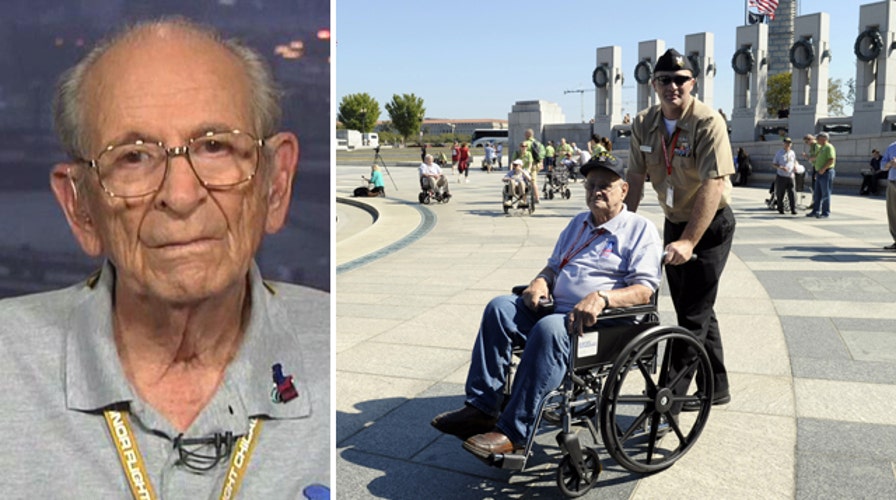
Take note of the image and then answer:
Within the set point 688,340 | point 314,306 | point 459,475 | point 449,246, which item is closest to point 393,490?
point 459,475

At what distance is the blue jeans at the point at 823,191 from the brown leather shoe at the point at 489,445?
13.6m

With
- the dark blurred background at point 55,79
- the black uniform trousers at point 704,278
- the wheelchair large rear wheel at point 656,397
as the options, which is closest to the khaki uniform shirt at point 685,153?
the black uniform trousers at point 704,278

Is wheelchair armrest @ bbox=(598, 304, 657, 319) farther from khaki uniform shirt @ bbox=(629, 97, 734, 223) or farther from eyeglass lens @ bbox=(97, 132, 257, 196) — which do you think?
eyeglass lens @ bbox=(97, 132, 257, 196)

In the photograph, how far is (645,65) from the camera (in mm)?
49219

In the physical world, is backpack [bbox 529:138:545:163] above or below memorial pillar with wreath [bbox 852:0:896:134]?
below

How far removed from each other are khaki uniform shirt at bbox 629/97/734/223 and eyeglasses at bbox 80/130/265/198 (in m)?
2.85

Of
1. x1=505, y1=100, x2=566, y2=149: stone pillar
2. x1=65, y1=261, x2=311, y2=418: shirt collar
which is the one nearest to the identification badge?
x1=65, y1=261, x2=311, y2=418: shirt collar

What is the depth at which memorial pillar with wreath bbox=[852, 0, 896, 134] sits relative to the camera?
34000 mm

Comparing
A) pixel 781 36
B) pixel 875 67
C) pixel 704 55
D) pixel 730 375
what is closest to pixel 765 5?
pixel 704 55

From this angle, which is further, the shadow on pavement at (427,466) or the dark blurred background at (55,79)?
the shadow on pavement at (427,466)

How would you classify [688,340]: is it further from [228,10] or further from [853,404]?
[228,10]

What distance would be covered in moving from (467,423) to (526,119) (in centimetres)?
4493

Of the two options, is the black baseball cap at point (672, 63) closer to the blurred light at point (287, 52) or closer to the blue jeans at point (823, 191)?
A: the blurred light at point (287, 52)

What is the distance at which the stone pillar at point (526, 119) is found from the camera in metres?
47.4
